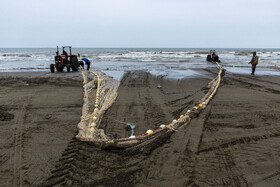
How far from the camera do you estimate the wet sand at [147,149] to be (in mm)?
2416

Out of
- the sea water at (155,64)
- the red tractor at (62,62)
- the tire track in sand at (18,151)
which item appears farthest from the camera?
the sea water at (155,64)

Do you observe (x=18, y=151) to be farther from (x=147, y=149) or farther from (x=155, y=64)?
(x=155, y=64)

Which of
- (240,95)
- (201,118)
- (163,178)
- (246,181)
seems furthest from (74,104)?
(240,95)

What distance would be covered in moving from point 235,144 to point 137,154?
1725 millimetres

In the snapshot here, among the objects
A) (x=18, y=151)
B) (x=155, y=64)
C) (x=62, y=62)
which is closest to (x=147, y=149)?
(x=18, y=151)

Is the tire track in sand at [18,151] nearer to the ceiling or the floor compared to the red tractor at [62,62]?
nearer to the floor

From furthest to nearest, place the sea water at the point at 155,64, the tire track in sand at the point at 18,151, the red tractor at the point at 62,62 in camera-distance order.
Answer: the sea water at the point at 155,64, the red tractor at the point at 62,62, the tire track in sand at the point at 18,151

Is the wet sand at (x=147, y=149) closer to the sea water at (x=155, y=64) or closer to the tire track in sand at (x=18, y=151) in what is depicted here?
the tire track in sand at (x=18, y=151)

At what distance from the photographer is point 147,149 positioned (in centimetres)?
299

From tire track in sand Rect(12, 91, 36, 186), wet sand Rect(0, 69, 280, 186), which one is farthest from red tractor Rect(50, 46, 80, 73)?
tire track in sand Rect(12, 91, 36, 186)

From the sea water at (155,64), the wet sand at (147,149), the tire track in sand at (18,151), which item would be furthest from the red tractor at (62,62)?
the tire track in sand at (18,151)

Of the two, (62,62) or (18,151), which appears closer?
(18,151)

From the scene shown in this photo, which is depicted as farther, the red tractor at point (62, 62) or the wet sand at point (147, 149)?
the red tractor at point (62, 62)

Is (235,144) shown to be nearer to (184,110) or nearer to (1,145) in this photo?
(184,110)
